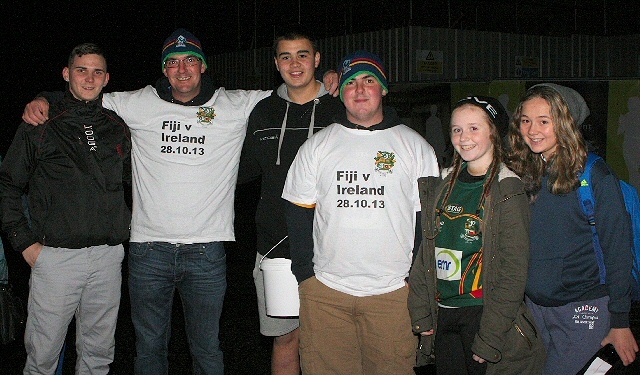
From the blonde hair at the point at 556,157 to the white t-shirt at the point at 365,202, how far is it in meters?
0.51

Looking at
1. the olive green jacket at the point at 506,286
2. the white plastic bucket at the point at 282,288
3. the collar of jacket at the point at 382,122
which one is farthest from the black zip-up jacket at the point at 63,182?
the olive green jacket at the point at 506,286

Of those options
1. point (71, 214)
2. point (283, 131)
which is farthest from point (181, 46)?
point (71, 214)

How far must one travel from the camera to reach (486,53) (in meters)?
16.7

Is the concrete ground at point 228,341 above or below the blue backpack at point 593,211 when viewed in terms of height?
below

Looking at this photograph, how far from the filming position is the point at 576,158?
3.57m

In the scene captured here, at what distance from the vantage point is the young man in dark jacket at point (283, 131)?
4516 millimetres

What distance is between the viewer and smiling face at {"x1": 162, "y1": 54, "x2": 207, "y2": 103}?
4609 mm

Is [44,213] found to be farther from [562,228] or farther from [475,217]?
[562,228]

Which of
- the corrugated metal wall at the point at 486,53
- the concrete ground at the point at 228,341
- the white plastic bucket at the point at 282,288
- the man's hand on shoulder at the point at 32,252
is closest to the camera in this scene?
the white plastic bucket at the point at 282,288

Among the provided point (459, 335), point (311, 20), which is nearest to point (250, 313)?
point (459, 335)

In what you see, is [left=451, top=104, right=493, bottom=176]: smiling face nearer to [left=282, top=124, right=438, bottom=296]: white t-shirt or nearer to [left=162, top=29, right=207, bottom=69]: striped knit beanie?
[left=282, top=124, right=438, bottom=296]: white t-shirt

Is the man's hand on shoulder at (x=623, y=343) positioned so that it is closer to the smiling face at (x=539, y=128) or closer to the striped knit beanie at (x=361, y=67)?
the smiling face at (x=539, y=128)

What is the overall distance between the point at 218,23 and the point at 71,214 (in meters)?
19.5

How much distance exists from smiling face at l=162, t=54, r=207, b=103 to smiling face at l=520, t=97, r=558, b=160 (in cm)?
222
